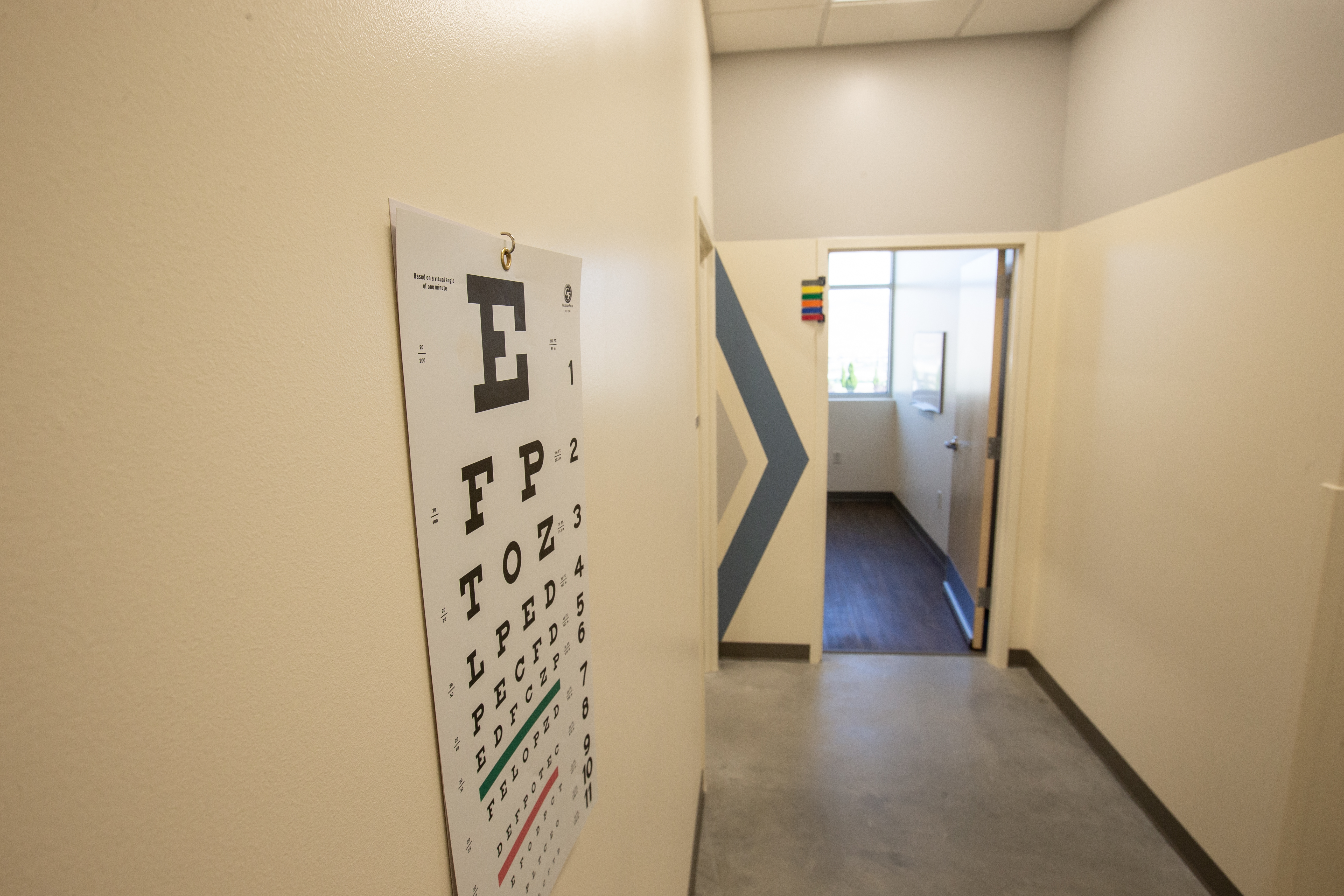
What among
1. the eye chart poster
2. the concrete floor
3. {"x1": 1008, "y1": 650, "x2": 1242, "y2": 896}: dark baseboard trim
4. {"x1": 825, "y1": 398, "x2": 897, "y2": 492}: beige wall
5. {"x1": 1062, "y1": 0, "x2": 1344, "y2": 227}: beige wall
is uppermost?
{"x1": 1062, "y1": 0, "x2": 1344, "y2": 227}: beige wall

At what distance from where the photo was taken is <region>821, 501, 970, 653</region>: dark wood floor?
3422 mm

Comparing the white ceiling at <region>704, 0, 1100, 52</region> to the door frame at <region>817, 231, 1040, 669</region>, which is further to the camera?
the door frame at <region>817, 231, 1040, 669</region>

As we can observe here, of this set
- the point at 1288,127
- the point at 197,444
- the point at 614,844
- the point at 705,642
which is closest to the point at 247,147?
the point at 197,444

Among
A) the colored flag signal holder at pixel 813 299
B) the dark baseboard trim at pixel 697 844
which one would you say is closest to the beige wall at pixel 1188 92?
the colored flag signal holder at pixel 813 299

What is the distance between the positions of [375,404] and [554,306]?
11.7 inches

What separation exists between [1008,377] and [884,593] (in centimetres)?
165

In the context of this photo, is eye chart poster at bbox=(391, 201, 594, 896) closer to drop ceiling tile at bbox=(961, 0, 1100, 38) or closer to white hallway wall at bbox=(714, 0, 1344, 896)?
white hallway wall at bbox=(714, 0, 1344, 896)

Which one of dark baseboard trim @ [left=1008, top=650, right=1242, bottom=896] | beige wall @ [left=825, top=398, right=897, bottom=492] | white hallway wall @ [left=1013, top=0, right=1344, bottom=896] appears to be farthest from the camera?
beige wall @ [left=825, top=398, right=897, bottom=492]

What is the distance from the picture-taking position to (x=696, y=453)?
2.07m

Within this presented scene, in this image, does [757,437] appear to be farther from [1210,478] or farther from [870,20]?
[870,20]

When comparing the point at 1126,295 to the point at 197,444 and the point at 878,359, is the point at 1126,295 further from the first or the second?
the point at 878,359

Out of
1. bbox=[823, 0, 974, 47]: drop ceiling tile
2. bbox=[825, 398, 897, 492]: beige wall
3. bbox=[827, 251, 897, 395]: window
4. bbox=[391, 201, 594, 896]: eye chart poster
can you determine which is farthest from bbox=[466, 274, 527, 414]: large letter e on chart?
bbox=[827, 251, 897, 395]: window

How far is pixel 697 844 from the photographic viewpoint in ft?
6.83

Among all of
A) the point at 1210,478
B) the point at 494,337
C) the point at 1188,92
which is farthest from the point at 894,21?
the point at 494,337
